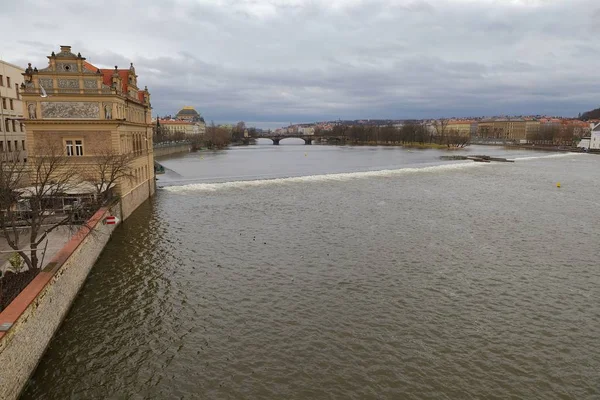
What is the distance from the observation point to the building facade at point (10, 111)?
38062 mm

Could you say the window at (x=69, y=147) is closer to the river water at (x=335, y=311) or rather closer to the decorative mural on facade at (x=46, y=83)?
the decorative mural on facade at (x=46, y=83)

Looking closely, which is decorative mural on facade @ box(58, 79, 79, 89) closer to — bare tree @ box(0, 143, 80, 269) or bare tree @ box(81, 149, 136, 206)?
bare tree @ box(0, 143, 80, 269)

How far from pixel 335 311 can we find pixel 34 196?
1278 centimetres

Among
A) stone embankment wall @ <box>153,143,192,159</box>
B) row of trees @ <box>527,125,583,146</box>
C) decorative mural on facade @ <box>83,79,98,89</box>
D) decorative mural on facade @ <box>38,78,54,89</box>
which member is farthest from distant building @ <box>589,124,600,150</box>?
decorative mural on facade @ <box>38,78,54,89</box>

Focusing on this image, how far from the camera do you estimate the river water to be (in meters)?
12.1

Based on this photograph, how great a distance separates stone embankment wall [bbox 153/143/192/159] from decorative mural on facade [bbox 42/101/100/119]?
65.0 metres

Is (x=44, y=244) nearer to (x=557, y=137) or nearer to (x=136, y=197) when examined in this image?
(x=136, y=197)

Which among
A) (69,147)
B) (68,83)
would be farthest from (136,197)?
(68,83)

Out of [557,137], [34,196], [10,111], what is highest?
[10,111]

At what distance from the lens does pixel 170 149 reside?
10456cm

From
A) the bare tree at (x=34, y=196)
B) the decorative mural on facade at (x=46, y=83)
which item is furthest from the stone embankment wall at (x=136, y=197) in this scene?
the decorative mural on facade at (x=46, y=83)

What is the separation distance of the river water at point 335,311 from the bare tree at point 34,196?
3.09 meters

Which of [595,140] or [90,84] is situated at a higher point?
[90,84]

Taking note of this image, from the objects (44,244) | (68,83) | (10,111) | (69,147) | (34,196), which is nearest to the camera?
(34,196)
